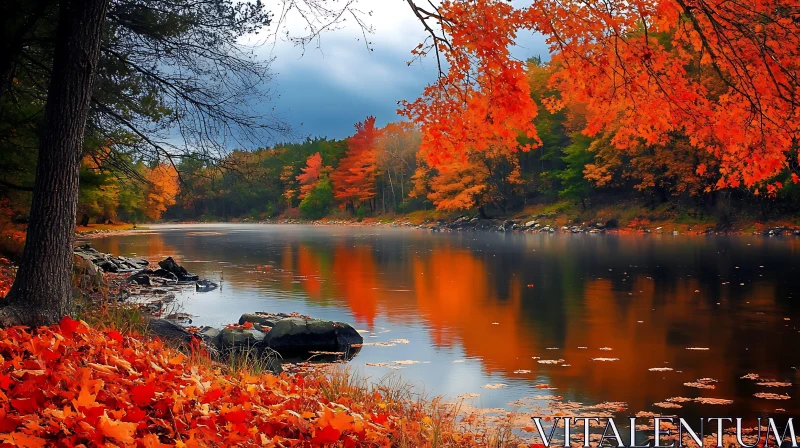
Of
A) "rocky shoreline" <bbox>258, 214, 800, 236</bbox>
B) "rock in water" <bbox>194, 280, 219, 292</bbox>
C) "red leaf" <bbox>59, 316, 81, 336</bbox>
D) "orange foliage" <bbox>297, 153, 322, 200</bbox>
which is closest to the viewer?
"red leaf" <bbox>59, 316, 81, 336</bbox>

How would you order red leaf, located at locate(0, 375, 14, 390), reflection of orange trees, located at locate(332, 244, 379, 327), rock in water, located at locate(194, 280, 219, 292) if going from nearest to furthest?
red leaf, located at locate(0, 375, 14, 390) < reflection of orange trees, located at locate(332, 244, 379, 327) < rock in water, located at locate(194, 280, 219, 292)

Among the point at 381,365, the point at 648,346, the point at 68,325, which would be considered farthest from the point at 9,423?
the point at 648,346

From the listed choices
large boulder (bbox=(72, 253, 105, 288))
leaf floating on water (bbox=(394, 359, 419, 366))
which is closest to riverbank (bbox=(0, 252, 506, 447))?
leaf floating on water (bbox=(394, 359, 419, 366))

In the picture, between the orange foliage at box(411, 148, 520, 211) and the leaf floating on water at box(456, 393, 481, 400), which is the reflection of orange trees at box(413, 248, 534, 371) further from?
the orange foliage at box(411, 148, 520, 211)

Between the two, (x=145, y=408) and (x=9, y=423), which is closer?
(x=9, y=423)

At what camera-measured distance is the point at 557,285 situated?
1862 cm

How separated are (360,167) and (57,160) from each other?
72.2 m

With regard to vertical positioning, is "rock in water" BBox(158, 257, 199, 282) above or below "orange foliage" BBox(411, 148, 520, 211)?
below

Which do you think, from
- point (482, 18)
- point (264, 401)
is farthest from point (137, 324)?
point (482, 18)

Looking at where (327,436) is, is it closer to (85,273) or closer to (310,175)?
(85,273)

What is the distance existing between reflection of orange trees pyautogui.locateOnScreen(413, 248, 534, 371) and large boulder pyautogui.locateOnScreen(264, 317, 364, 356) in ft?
5.73

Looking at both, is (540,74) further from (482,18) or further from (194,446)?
(194,446)

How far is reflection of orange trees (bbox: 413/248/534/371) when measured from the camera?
1065cm

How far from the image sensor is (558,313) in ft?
46.1
